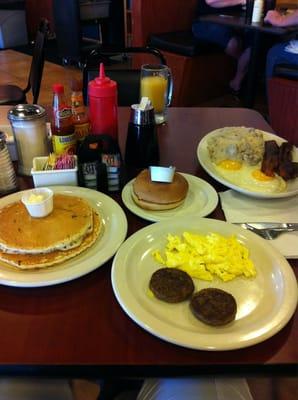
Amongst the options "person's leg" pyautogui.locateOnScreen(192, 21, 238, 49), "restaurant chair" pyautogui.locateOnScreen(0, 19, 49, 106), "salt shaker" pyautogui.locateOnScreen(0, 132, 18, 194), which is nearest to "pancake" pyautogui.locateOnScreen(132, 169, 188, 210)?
"salt shaker" pyautogui.locateOnScreen(0, 132, 18, 194)

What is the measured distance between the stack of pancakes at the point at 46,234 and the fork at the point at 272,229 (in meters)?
0.35

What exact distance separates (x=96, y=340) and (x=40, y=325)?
102 mm

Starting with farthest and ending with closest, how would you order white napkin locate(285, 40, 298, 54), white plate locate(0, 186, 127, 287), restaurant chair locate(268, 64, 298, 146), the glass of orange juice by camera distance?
white napkin locate(285, 40, 298, 54) < restaurant chair locate(268, 64, 298, 146) < the glass of orange juice < white plate locate(0, 186, 127, 287)

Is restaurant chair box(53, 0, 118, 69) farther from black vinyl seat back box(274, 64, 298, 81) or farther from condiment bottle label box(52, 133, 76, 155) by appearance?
condiment bottle label box(52, 133, 76, 155)

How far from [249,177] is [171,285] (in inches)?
18.9

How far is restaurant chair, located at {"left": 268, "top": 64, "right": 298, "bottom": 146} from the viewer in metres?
2.89

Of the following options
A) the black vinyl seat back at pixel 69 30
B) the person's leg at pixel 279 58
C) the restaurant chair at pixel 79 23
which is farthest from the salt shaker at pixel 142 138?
the black vinyl seat back at pixel 69 30

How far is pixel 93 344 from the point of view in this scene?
1.96ft

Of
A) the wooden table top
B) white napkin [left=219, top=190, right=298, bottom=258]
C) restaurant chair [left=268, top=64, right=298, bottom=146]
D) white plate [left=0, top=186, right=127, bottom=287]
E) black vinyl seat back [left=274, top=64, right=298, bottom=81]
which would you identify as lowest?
restaurant chair [left=268, top=64, right=298, bottom=146]

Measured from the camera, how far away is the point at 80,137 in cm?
105

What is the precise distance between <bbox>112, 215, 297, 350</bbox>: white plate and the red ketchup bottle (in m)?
0.39

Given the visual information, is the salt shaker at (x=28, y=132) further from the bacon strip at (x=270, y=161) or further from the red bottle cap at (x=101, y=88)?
the bacon strip at (x=270, y=161)

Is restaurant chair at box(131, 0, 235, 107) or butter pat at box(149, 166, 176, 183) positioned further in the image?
restaurant chair at box(131, 0, 235, 107)

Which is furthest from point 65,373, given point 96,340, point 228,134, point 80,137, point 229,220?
point 228,134
